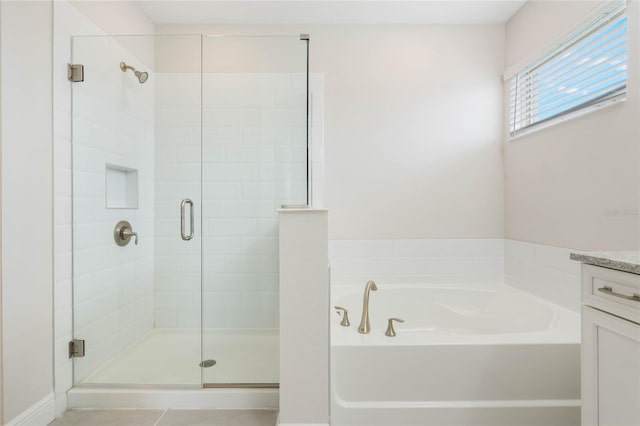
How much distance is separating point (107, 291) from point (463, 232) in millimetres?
2398

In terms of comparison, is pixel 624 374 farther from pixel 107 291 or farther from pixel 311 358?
pixel 107 291

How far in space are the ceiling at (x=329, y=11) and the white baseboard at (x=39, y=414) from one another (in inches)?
94.7

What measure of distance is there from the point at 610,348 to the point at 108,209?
2.32 m

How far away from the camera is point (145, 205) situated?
2.04m

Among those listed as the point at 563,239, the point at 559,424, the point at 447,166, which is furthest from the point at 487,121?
the point at 559,424

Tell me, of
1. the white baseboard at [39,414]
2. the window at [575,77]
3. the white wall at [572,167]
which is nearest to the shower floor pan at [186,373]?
the white baseboard at [39,414]

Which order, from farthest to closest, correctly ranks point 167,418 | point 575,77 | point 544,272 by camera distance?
1. point 544,272
2. point 575,77
3. point 167,418

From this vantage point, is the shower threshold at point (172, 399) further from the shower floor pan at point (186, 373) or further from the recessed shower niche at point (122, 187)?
the recessed shower niche at point (122, 187)

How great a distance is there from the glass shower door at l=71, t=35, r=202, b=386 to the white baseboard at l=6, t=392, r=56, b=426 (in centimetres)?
26

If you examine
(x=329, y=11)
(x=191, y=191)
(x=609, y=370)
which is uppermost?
(x=329, y=11)

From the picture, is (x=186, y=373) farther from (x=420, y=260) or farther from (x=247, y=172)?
(x=420, y=260)

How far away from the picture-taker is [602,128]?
1.70 metres

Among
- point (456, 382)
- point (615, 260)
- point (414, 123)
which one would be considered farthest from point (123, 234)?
point (615, 260)

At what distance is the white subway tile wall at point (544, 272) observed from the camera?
1.91m
